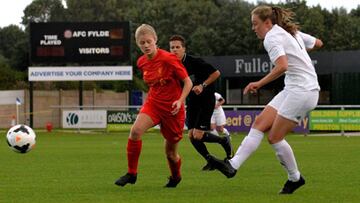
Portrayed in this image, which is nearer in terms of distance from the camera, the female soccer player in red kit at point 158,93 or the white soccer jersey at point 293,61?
the white soccer jersey at point 293,61

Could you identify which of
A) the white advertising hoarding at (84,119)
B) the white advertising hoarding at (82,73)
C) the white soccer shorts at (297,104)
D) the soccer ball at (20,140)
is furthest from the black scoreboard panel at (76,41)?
the white soccer shorts at (297,104)

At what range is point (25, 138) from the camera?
12.6 m

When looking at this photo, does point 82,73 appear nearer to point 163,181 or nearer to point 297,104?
point 163,181

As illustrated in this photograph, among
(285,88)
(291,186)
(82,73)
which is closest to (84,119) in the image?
(82,73)

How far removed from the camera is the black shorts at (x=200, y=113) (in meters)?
13.3

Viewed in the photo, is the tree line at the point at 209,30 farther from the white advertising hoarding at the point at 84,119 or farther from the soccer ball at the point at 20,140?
the soccer ball at the point at 20,140

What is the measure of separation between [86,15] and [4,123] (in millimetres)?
73627

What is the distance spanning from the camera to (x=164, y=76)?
10.2 m

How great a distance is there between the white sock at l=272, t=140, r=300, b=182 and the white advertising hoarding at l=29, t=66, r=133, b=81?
3619 centimetres

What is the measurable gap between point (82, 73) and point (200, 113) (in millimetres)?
32948

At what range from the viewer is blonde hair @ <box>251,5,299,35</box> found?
9.29 meters

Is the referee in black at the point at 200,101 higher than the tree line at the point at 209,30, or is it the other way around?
the tree line at the point at 209,30

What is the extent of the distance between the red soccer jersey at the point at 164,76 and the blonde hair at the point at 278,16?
4.34 feet

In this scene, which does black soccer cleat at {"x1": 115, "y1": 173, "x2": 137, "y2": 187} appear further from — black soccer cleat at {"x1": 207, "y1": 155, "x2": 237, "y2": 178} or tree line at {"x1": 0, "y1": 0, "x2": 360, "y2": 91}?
tree line at {"x1": 0, "y1": 0, "x2": 360, "y2": 91}
